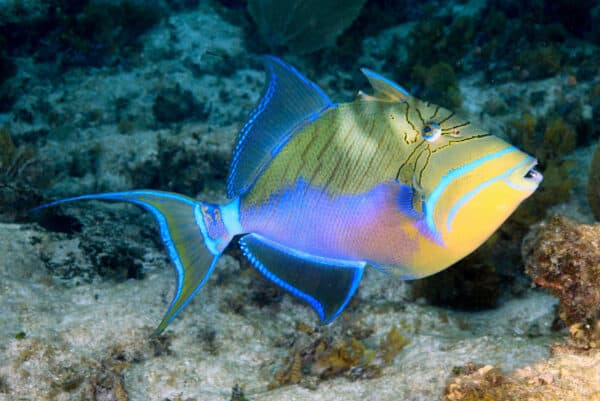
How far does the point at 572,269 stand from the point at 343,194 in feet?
4.19

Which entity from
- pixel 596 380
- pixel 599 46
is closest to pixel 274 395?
pixel 596 380

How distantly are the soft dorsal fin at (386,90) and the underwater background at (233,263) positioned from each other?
1.42 feet

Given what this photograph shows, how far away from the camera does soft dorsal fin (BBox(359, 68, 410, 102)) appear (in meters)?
1.77

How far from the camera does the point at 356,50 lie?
8.32 meters

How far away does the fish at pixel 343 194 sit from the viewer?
161cm

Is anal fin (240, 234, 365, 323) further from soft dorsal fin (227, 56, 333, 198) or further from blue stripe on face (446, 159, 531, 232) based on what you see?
blue stripe on face (446, 159, 531, 232)

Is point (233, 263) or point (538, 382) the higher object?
point (538, 382)

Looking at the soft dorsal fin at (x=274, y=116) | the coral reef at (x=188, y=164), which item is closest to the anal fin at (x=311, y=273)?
the soft dorsal fin at (x=274, y=116)

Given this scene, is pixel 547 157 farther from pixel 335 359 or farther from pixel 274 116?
pixel 274 116

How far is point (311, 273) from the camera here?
1948mm

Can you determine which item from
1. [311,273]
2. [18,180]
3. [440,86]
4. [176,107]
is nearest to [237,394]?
[311,273]

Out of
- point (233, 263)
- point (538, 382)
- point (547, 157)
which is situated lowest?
point (233, 263)

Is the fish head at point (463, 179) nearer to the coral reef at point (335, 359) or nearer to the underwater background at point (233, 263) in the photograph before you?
the underwater background at point (233, 263)

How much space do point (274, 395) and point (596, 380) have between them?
1534mm
